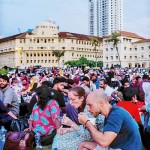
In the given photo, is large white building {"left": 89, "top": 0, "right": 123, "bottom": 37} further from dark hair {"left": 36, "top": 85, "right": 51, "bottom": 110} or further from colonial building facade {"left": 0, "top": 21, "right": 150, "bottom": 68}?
dark hair {"left": 36, "top": 85, "right": 51, "bottom": 110}

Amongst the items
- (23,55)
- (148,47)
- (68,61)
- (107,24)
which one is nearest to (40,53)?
(23,55)

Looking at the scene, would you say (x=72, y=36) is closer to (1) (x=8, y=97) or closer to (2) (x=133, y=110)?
(1) (x=8, y=97)

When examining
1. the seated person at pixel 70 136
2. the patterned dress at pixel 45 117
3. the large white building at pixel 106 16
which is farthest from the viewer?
the large white building at pixel 106 16

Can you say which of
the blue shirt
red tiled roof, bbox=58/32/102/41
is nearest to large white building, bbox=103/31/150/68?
red tiled roof, bbox=58/32/102/41

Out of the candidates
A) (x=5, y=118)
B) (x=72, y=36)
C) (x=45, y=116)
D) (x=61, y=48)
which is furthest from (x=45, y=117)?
(x=72, y=36)

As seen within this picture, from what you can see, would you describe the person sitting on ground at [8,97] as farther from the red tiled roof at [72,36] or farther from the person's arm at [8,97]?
the red tiled roof at [72,36]

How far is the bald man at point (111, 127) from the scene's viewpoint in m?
3.16

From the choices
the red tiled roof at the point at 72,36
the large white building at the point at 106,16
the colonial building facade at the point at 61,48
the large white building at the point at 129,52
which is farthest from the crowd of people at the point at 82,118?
the large white building at the point at 106,16

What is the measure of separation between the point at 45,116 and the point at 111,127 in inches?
82.0

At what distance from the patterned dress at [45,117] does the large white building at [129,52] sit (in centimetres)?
9526

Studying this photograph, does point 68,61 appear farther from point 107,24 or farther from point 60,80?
point 60,80

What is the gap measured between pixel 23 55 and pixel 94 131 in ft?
342

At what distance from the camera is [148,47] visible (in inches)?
3878

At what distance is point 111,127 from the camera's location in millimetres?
3154
